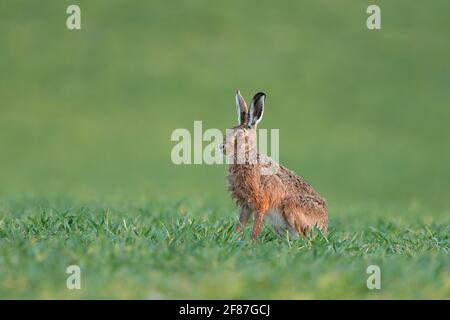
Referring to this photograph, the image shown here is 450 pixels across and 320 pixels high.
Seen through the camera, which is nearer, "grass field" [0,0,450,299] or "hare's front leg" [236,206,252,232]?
"hare's front leg" [236,206,252,232]

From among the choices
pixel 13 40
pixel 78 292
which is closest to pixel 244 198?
pixel 78 292

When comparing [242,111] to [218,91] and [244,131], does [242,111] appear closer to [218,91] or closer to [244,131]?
[244,131]

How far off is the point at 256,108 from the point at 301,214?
119 cm

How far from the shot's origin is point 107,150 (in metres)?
30.5

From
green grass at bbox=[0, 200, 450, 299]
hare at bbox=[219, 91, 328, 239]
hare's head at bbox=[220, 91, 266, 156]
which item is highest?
hare's head at bbox=[220, 91, 266, 156]

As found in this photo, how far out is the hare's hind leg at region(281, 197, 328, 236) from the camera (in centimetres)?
863

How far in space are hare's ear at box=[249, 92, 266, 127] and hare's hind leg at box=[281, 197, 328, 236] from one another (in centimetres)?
90

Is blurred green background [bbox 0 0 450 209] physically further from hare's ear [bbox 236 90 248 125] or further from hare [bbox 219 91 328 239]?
hare's ear [bbox 236 90 248 125]

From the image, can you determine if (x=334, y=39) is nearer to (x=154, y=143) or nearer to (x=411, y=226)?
(x=154, y=143)

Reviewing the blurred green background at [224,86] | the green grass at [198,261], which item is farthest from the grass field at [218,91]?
the green grass at [198,261]

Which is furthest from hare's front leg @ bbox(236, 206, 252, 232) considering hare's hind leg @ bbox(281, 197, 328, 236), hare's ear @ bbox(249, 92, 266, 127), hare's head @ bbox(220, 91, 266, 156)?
hare's ear @ bbox(249, 92, 266, 127)

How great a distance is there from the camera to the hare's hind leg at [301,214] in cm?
863

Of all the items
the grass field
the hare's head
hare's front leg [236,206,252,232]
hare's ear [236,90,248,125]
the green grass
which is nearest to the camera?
the green grass

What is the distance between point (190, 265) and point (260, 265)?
564 millimetres
